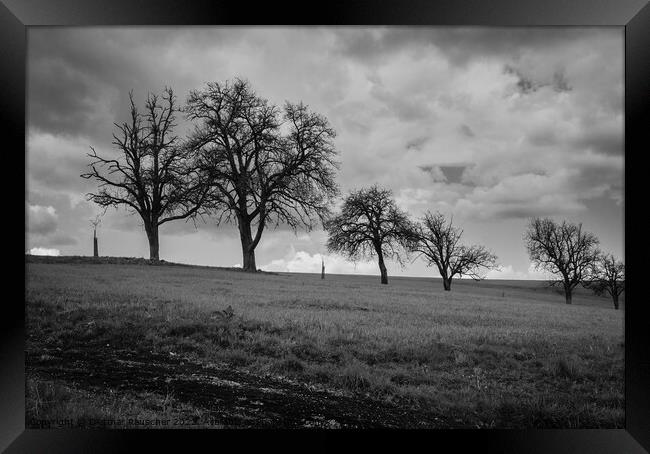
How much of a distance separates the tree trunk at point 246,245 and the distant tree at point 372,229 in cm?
542

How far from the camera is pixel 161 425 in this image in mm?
5633

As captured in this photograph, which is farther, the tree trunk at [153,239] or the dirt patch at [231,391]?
the tree trunk at [153,239]

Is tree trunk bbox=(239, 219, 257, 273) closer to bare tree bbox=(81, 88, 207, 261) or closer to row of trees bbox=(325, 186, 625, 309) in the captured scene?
bare tree bbox=(81, 88, 207, 261)

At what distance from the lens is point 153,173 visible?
43.7ft

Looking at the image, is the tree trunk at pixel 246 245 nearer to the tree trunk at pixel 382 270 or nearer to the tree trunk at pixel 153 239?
the tree trunk at pixel 153 239

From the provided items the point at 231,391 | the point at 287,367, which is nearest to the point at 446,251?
the point at 287,367

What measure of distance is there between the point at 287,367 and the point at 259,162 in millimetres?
10756

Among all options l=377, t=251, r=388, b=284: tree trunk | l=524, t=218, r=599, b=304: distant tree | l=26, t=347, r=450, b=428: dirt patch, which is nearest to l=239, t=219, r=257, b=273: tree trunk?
l=26, t=347, r=450, b=428: dirt patch

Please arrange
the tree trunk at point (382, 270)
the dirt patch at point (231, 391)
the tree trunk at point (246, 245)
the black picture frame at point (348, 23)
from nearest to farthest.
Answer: the black picture frame at point (348, 23), the dirt patch at point (231, 391), the tree trunk at point (246, 245), the tree trunk at point (382, 270)

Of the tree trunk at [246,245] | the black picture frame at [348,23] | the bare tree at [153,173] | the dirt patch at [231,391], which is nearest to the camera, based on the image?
the black picture frame at [348,23]

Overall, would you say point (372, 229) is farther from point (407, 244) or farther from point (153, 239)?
point (153, 239)

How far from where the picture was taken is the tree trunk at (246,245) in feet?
44.5

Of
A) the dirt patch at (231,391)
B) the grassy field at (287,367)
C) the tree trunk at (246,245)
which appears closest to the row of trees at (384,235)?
the tree trunk at (246,245)

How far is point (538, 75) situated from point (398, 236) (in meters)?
15.3
